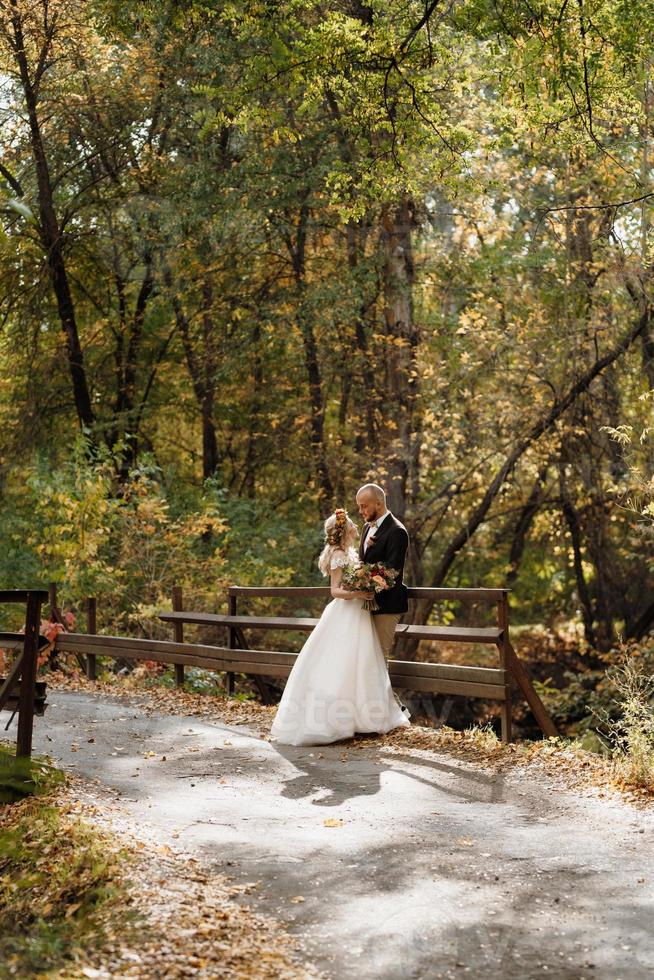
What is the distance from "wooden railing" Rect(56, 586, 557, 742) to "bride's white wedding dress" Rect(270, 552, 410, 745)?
0.51 metres

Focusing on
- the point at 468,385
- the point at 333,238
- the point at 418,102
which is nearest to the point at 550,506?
the point at 468,385

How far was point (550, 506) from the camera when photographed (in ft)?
67.9

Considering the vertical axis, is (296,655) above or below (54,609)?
below

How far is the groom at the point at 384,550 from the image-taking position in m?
10.0

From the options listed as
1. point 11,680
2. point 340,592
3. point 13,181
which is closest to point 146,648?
point 340,592

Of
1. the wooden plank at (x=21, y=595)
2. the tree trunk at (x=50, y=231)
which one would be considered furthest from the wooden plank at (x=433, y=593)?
the tree trunk at (x=50, y=231)

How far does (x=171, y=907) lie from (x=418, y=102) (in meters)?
8.86

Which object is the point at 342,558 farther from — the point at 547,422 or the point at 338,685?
the point at 547,422

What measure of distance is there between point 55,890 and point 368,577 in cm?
471

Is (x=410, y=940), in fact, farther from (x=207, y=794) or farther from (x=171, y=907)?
(x=207, y=794)

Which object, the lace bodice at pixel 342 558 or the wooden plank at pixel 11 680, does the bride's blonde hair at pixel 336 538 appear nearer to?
the lace bodice at pixel 342 558

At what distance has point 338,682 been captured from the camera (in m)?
9.77

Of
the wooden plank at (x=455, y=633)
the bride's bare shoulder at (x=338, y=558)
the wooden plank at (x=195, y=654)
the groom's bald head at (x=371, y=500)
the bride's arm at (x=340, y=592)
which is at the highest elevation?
the groom's bald head at (x=371, y=500)

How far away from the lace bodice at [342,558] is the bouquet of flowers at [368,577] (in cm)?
15
